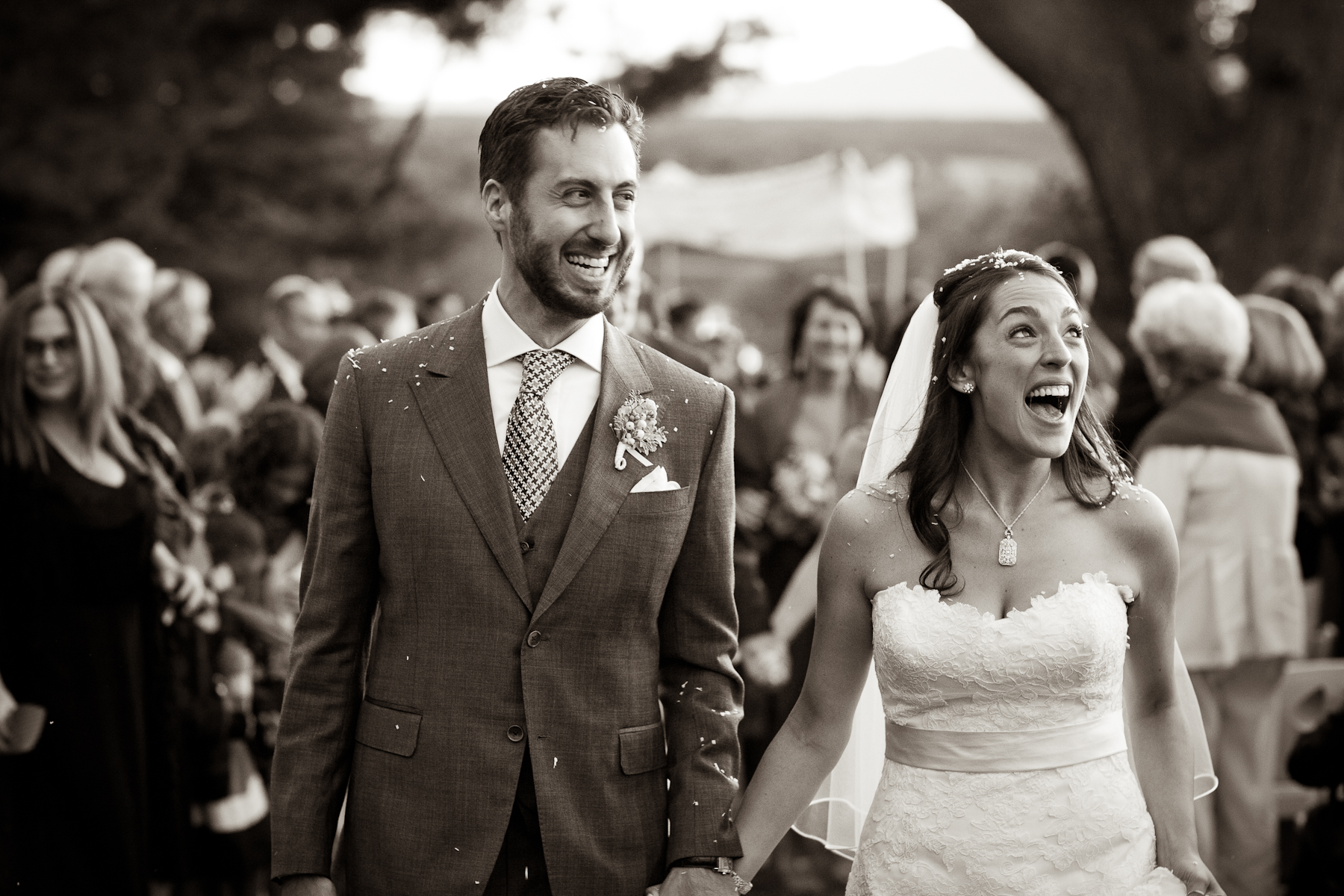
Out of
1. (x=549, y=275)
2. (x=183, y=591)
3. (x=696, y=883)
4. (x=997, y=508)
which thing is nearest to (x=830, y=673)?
(x=997, y=508)

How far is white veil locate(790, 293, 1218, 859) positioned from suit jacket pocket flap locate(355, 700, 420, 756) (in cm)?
116

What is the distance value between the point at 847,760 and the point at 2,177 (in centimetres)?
1309

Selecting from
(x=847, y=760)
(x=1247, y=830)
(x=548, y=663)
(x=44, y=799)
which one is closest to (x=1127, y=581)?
(x=847, y=760)

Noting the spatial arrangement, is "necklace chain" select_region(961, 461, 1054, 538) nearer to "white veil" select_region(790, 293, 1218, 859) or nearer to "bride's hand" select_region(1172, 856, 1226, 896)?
"white veil" select_region(790, 293, 1218, 859)

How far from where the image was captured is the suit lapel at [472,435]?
2.61 metres

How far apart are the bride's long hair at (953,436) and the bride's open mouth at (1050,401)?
15cm

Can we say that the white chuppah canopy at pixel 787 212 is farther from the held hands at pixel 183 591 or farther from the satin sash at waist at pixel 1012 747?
the satin sash at waist at pixel 1012 747

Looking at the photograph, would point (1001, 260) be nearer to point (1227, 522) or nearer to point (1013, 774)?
point (1013, 774)

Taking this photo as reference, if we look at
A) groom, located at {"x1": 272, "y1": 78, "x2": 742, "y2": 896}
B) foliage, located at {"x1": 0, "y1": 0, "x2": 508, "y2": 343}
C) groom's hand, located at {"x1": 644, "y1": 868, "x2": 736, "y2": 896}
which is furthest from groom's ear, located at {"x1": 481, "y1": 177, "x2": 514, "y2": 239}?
foliage, located at {"x1": 0, "y1": 0, "x2": 508, "y2": 343}

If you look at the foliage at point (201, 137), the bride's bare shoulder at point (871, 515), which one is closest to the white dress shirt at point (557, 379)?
the bride's bare shoulder at point (871, 515)

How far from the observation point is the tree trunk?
10.0 metres

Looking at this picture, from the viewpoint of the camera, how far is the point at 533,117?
2.68 m

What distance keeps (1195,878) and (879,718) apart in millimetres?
810

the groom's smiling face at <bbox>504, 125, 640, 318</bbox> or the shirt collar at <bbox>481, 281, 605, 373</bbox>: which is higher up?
the groom's smiling face at <bbox>504, 125, 640, 318</bbox>
